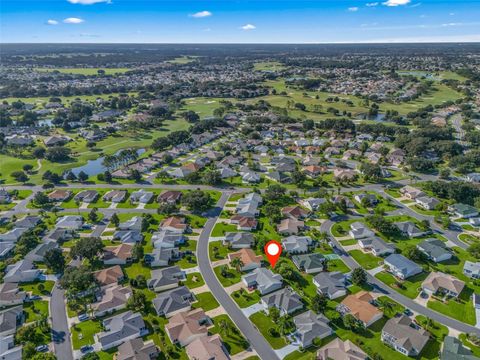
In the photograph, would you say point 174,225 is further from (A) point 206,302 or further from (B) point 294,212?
(B) point 294,212

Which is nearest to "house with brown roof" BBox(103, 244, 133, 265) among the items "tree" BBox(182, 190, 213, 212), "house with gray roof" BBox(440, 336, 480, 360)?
"tree" BBox(182, 190, 213, 212)

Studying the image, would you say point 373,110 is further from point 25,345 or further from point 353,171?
point 25,345

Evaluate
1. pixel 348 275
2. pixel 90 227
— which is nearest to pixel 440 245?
pixel 348 275

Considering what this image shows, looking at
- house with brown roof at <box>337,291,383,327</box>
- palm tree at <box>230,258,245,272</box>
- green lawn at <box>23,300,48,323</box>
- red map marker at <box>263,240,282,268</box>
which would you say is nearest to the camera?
house with brown roof at <box>337,291,383,327</box>

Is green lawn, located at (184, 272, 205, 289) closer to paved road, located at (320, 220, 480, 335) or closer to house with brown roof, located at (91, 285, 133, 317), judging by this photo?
house with brown roof, located at (91, 285, 133, 317)

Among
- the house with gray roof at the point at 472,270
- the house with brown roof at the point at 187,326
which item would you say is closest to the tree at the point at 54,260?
the house with brown roof at the point at 187,326

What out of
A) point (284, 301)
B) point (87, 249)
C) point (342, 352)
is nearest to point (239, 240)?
point (284, 301)
